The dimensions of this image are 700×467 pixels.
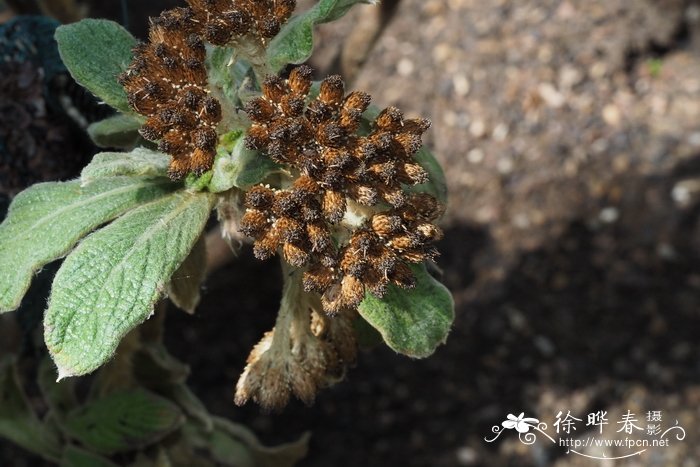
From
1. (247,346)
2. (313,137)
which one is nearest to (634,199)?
(247,346)

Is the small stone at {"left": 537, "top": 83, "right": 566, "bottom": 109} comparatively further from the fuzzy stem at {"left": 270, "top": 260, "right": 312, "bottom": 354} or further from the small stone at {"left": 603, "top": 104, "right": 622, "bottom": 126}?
the fuzzy stem at {"left": 270, "top": 260, "right": 312, "bottom": 354}

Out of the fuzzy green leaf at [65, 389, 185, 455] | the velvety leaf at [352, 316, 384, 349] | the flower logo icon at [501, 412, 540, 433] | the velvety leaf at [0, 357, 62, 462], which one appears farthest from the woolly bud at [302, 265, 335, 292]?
the flower logo icon at [501, 412, 540, 433]

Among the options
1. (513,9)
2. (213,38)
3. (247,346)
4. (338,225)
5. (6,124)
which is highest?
(213,38)

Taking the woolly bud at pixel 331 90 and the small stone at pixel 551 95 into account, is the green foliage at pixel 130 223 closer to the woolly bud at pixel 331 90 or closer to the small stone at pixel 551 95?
the woolly bud at pixel 331 90

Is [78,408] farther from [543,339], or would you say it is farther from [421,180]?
[543,339]

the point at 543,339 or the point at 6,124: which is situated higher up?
the point at 6,124

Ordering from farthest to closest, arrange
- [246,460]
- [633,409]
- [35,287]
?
[633,409]
[246,460]
[35,287]
